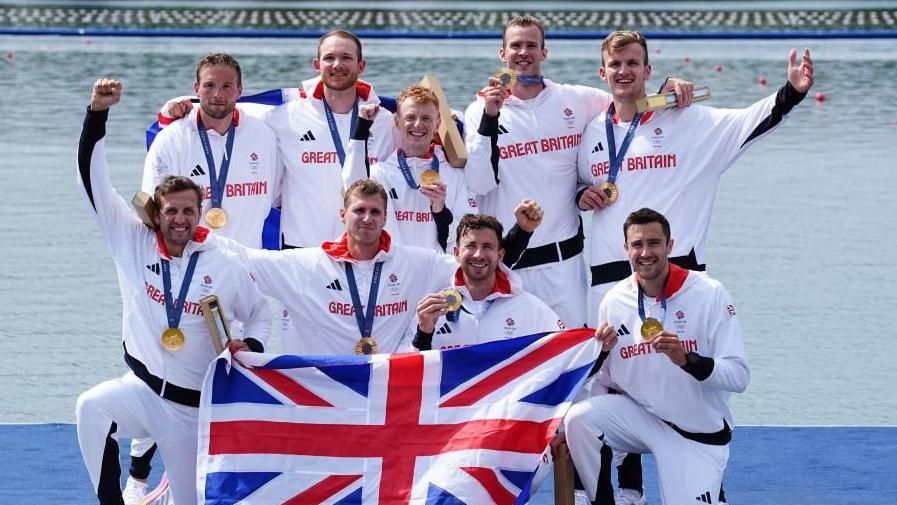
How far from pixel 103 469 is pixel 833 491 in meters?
3.42

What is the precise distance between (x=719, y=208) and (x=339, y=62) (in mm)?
6786

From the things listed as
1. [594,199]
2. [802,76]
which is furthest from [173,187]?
[802,76]

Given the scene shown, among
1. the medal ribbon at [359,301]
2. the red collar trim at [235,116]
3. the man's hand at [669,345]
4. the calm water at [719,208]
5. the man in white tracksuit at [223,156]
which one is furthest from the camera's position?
the calm water at [719,208]

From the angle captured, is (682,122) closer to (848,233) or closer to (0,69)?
(848,233)

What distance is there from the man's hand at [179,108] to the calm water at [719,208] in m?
1.86

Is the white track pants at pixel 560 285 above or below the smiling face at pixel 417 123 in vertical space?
below

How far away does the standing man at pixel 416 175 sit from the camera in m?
7.79

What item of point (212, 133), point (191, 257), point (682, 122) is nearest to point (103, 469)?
point (191, 257)

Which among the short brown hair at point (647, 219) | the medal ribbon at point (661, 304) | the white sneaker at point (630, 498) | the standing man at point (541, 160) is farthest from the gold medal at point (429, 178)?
the white sneaker at point (630, 498)

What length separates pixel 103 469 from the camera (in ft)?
23.2

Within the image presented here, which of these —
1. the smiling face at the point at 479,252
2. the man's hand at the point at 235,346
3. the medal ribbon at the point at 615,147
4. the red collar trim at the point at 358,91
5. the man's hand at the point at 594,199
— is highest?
the red collar trim at the point at 358,91

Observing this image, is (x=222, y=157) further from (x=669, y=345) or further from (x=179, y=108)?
(x=669, y=345)

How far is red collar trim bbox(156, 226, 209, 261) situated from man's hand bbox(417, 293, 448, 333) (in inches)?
40.8

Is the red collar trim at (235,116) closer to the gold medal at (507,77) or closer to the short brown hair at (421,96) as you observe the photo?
the short brown hair at (421,96)
